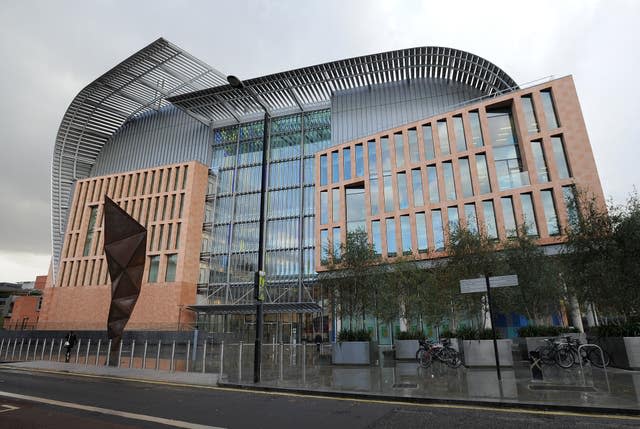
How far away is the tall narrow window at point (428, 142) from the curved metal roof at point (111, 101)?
25.2 meters

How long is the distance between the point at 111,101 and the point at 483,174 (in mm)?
49669

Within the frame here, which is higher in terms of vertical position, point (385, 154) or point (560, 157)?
point (385, 154)

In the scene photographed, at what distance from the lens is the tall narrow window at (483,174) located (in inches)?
1209

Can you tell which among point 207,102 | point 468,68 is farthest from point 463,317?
point 207,102

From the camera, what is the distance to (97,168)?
58.8 m

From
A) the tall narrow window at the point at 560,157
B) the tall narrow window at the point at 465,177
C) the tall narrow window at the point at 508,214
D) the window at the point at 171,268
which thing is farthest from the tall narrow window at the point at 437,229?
the window at the point at 171,268

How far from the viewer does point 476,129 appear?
107 feet

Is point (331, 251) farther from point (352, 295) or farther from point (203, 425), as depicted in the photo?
point (203, 425)

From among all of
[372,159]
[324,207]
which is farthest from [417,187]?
[324,207]

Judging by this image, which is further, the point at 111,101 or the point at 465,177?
the point at 111,101

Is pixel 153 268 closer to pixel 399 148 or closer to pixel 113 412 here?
pixel 399 148

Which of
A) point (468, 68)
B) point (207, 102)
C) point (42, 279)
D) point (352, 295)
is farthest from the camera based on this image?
point (42, 279)

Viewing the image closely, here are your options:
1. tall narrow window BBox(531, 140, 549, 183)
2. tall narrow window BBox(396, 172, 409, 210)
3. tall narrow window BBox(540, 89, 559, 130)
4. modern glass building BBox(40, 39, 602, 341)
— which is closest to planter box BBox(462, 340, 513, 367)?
modern glass building BBox(40, 39, 602, 341)

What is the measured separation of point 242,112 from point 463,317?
1657 inches
